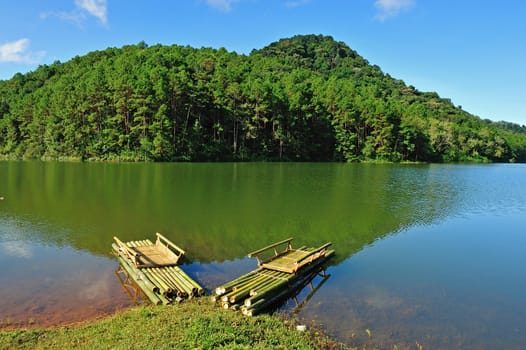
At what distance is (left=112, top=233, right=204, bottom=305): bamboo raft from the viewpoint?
1121 cm

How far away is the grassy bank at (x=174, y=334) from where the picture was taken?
8.04 m

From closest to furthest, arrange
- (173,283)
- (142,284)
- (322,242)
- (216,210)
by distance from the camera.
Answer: (173,283), (142,284), (322,242), (216,210)

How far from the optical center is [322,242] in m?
18.9

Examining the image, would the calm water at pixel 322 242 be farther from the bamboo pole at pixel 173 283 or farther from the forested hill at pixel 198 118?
the forested hill at pixel 198 118

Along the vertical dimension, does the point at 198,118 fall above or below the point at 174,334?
above

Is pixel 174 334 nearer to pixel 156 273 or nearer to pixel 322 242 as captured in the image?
pixel 156 273

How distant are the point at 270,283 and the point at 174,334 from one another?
411 cm

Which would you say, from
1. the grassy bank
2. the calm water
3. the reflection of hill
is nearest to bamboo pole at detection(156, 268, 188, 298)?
the grassy bank

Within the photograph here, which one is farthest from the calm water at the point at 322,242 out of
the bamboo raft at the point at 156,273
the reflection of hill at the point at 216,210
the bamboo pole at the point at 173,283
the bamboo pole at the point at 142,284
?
the bamboo pole at the point at 173,283

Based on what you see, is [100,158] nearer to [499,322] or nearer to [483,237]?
[483,237]

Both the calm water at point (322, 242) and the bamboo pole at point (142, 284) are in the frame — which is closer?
the calm water at point (322, 242)

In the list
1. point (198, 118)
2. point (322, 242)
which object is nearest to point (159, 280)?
point (322, 242)

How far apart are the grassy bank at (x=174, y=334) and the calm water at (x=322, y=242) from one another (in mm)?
1251

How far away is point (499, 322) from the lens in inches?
438
